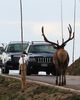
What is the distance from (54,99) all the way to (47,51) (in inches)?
552

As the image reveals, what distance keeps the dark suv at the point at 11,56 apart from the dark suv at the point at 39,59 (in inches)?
97.1

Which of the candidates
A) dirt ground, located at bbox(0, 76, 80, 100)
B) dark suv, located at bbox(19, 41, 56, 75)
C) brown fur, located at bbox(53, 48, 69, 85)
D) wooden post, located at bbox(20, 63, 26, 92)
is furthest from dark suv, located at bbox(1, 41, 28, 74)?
brown fur, located at bbox(53, 48, 69, 85)

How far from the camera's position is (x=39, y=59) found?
34062mm

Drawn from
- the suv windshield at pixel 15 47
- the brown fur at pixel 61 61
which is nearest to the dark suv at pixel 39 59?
the suv windshield at pixel 15 47

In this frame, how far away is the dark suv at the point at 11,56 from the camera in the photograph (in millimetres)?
37438

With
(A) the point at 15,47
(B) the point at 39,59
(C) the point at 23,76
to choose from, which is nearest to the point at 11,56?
(A) the point at 15,47

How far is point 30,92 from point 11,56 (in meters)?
13.4

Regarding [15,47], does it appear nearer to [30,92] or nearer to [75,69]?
[75,69]

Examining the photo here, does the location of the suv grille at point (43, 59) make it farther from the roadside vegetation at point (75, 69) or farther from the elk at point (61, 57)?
the elk at point (61, 57)

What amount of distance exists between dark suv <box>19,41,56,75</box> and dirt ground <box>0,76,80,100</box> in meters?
3.42

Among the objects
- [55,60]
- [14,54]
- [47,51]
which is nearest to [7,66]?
[14,54]

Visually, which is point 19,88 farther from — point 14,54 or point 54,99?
point 14,54

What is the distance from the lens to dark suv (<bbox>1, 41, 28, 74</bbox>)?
123ft

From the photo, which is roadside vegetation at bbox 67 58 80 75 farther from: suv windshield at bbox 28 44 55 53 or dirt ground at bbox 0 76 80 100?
dirt ground at bbox 0 76 80 100
